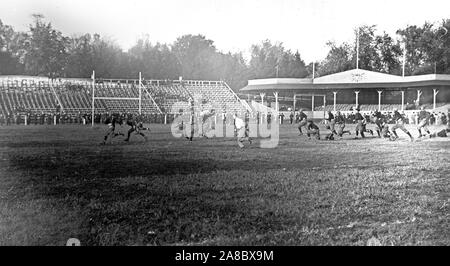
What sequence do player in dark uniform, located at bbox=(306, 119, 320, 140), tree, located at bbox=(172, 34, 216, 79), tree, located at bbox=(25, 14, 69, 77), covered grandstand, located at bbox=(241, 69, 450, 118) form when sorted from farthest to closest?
tree, located at bbox=(172, 34, 216, 79)
covered grandstand, located at bbox=(241, 69, 450, 118)
tree, located at bbox=(25, 14, 69, 77)
player in dark uniform, located at bbox=(306, 119, 320, 140)

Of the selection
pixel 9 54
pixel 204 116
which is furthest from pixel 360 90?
pixel 204 116

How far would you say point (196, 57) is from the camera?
2201 inches

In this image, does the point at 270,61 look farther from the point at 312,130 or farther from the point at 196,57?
the point at 312,130

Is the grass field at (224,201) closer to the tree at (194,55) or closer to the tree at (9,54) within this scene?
the tree at (9,54)

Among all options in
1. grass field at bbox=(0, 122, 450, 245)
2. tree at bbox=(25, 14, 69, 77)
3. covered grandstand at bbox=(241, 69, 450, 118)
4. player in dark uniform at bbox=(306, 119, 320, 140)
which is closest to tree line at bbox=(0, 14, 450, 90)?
tree at bbox=(25, 14, 69, 77)

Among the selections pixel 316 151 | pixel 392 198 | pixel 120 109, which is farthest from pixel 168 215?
pixel 120 109

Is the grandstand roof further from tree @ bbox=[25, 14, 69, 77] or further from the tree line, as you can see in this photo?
tree @ bbox=[25, 14, 69, 77]

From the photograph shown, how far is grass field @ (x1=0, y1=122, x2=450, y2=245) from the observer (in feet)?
18.4

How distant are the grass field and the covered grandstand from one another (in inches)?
1475

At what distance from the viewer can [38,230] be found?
227 inches

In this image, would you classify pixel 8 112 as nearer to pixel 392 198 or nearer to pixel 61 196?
pixel 61 196

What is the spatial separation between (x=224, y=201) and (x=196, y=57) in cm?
4954

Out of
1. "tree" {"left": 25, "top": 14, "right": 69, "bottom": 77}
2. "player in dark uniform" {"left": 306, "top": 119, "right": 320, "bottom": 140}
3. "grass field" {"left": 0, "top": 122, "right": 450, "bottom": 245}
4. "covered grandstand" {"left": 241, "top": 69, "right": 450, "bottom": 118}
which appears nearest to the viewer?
A: "grass field" {"left": 0, "top": 122, "right": 450, "bottom": 245}

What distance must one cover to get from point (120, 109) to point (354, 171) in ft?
116
